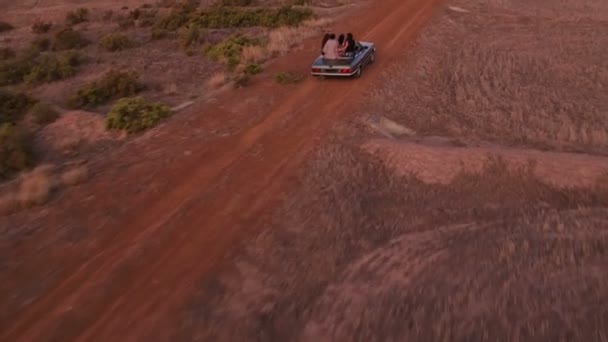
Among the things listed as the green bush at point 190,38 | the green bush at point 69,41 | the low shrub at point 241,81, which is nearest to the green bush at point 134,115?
the low shrub at point 241,81

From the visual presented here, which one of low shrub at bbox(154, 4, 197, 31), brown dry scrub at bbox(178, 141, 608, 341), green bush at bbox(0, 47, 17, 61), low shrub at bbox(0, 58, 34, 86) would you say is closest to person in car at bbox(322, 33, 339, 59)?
brown dry scrub at bbox(178, 141, 608, 341)

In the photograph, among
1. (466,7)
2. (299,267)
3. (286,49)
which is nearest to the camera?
(299,267)

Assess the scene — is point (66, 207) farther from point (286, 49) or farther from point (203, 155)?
point (286, 49)

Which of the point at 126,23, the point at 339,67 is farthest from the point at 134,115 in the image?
the point at 126,23

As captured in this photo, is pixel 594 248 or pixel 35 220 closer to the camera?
pixel 594 248

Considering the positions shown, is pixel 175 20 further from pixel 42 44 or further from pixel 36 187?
A: pixel 36 187

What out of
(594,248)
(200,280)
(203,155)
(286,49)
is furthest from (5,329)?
(286,49)

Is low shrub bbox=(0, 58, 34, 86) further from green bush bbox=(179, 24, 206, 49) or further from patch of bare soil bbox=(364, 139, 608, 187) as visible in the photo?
patch of bare soil bbox=(364, 139, 608, 187)
